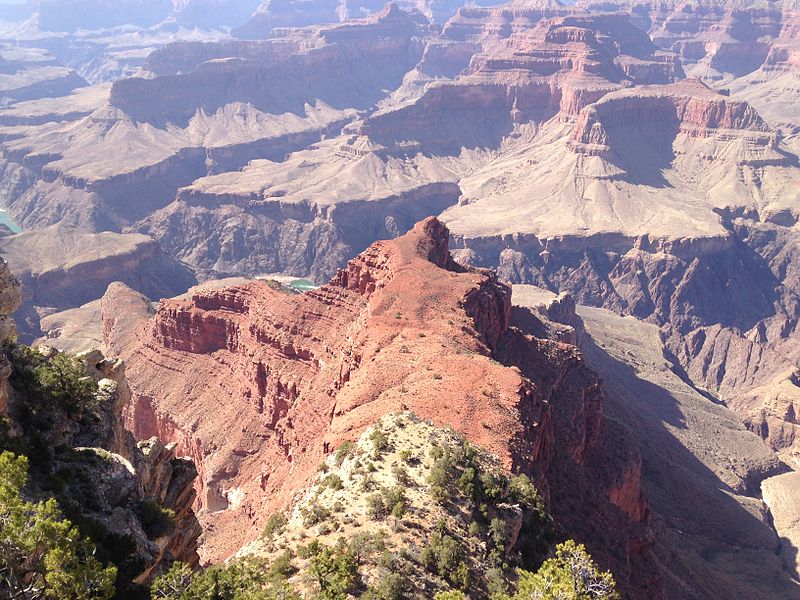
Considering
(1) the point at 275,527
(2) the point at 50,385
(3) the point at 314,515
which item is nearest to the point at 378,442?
(3) the point at 314,515

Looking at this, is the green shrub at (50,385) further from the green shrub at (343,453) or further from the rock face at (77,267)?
the rock face at (77,267)

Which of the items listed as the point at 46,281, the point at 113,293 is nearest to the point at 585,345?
the point at 113,293

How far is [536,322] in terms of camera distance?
8819 cm

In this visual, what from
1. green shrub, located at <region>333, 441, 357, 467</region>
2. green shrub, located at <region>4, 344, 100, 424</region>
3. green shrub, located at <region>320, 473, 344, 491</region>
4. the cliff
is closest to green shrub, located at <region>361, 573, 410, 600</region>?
the cliff

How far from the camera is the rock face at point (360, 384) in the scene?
4403 cm

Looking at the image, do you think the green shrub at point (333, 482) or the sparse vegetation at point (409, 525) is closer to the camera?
the sparse vegetation at point (409, 525)

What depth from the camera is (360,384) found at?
47219 mm

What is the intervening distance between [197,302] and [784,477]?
2769 inches

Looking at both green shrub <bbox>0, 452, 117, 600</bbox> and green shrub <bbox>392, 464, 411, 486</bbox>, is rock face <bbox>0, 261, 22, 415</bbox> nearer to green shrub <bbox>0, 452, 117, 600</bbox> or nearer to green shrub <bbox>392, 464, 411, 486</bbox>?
green shrub <bbox>0, 452, 117, 600</bbox>

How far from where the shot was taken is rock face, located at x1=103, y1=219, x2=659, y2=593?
44.0 m

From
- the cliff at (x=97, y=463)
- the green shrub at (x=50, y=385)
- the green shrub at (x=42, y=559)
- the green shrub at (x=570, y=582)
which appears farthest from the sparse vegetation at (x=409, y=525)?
the green shrub at (x=50, y=385)

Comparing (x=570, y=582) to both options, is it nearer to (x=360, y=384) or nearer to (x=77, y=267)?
(x=360, y=384)

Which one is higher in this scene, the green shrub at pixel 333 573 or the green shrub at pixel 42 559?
the green shrub at pixel 42 559

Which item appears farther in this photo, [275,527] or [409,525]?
[275,527]
